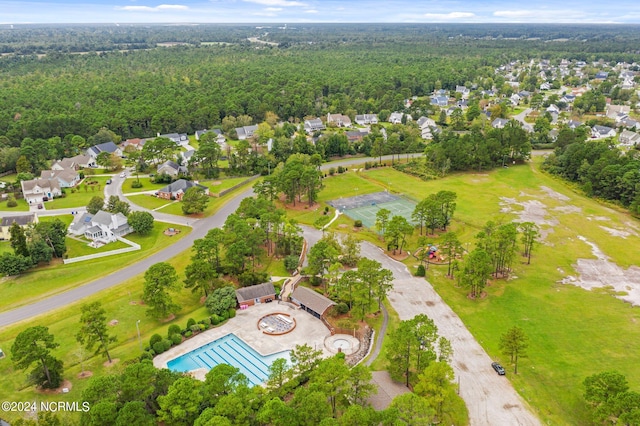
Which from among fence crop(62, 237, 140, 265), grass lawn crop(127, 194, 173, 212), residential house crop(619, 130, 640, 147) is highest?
residential house crop(619, 130, 640, 147)

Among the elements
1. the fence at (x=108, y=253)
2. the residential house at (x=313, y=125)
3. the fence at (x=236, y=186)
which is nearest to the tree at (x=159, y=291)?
the fence at (x=108, y=253)

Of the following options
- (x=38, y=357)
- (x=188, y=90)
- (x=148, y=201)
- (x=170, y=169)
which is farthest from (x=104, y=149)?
(x=38, y=357)

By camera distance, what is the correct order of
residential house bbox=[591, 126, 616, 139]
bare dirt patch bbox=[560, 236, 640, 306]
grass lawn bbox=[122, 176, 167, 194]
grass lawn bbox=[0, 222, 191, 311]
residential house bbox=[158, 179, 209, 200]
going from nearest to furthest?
1. grass lawn bbox=[0, 222, 191, 311]
2. bare dirt patch bbox=[560, 236, 640, 306]
3. residential house bbox=[158, 179, 209, 200]
4. grass lawn bbox=[122, 176, 167, 194]
5. residential house bbox=[591, 126, 616, 139]

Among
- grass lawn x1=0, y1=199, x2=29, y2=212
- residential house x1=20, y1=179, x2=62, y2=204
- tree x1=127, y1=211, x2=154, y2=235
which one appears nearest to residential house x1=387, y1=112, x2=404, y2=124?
tree x1=127, y1=211, x2=154, y2=235

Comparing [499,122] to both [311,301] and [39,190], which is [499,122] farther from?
[39,190]

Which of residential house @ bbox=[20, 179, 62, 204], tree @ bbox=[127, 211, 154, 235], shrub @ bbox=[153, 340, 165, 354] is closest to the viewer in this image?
shrub @ bbox=[153, 340, 165, 354]

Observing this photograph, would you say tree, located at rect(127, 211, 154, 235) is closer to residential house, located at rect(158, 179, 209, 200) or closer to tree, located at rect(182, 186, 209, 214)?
tree, located at rect(182, 186, 209, 214)

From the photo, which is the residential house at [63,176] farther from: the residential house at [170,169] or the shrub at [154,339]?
the shrub at [154,339]
